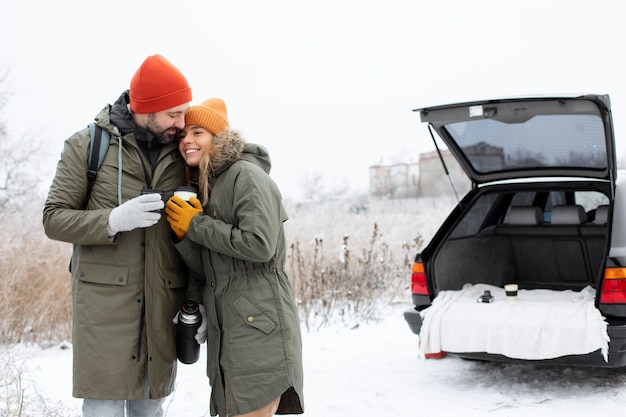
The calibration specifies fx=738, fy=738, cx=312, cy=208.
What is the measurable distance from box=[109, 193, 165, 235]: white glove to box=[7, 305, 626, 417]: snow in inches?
66.5

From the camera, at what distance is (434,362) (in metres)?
6.01

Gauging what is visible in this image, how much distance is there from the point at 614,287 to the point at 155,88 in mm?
3133

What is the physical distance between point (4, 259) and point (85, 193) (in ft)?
14.1

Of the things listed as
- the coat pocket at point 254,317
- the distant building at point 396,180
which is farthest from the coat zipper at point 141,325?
the distant building at point 396,180

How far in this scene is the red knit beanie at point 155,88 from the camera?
10.2 ft

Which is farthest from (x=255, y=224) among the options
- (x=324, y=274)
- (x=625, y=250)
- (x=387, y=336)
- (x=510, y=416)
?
A: (x=324, y=274)

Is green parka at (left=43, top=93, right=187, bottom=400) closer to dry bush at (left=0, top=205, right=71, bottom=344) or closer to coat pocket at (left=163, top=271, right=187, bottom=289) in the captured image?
coat pocket at (left=163, top=271, right=187, bottom=289)

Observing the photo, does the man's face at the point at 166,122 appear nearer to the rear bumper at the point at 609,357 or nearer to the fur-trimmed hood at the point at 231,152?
the fur-trimmed hood at the point at 231,152

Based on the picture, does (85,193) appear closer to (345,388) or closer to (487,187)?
(345,388)

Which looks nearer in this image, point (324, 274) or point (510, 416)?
point (510, 416)

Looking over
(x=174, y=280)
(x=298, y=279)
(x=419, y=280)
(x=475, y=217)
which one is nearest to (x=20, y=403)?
(x=174, y=280)

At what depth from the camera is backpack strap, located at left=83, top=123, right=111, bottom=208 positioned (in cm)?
304

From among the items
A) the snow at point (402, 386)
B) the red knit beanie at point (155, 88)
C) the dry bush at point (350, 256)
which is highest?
the red knit beanie at point (155, 88)

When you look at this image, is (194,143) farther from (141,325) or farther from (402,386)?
(402,386)
